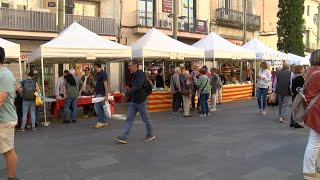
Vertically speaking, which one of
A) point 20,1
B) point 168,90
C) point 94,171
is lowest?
point 94,171

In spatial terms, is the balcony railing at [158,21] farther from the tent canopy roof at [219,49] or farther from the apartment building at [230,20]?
the tent canopy roof at [219,49]

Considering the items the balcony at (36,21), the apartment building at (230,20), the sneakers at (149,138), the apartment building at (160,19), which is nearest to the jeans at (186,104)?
the sneakers at (149,138)

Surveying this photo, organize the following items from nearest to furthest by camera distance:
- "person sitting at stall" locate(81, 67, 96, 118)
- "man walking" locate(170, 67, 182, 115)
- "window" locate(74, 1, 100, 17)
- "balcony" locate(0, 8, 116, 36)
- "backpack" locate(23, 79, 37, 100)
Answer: "backpack" locate(23, 79, 37, 100) → "man walking" locate(170, 67, 182, 115) → "person sitting at stall" locate(81, 67, 96, 118) → "balcony" locate(0, 8, 116, 36) → "window" locate(74, 1, 100, 17)

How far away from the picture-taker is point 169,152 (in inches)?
283

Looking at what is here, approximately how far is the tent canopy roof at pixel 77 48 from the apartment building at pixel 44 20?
714 cm

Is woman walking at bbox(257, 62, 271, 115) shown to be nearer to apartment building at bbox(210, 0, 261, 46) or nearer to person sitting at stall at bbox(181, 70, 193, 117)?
person sitting at stall at bbox(181, 70, 193, 117)

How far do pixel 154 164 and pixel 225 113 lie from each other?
7361 mm

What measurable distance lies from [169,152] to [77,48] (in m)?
5.47

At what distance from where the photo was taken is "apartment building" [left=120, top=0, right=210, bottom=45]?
2455cm

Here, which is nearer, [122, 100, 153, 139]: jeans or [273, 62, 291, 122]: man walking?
[122, 100, 153, 139]: jeans

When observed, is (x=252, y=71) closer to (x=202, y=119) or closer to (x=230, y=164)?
(x=202, y=119)

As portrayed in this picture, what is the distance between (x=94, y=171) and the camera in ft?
19.5

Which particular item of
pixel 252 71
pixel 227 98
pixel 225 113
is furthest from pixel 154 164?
pixel 252 71

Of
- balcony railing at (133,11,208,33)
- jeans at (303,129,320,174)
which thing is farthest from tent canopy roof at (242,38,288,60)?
jeans at (303,129,320,174)
